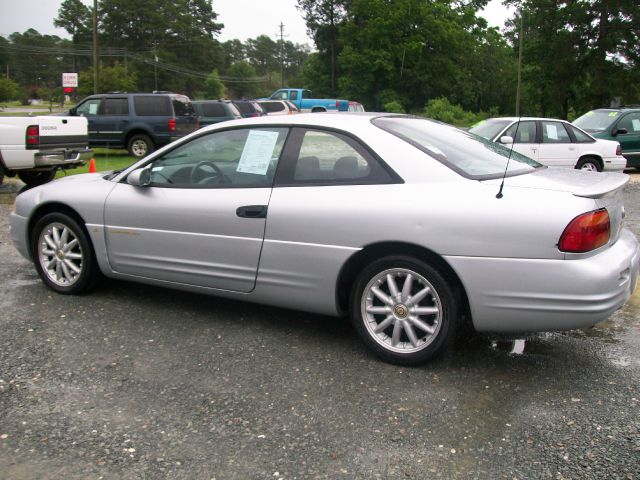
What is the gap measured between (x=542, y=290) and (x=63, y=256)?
3.65m

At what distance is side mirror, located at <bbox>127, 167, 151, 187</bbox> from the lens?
4598 millimetres

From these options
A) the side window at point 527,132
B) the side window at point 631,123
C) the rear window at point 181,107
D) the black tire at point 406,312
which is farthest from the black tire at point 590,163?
the rear window at point 181,107

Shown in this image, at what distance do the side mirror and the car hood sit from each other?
2.44 m

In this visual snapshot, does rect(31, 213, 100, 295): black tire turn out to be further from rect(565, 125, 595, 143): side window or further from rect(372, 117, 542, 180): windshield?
rect(565, 125, 595, 143): side window

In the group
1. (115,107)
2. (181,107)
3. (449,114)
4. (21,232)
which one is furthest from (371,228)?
(449,114)

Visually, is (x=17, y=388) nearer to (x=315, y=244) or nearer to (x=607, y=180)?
(x=315, y=244)

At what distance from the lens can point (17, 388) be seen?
11.3ft

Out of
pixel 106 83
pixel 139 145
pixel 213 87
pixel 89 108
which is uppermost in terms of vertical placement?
pixel 213 87

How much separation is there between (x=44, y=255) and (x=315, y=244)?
2.56 meters

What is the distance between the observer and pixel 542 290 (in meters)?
3.32

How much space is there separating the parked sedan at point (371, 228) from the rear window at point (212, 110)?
18401 millimetres

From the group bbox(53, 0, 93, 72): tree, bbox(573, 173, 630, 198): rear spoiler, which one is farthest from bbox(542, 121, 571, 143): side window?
bbox(53, 0, 93, 72): tree

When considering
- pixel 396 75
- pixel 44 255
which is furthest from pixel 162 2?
pixel 44 255

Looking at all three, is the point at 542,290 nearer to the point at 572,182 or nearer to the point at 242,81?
the point at 572,182
